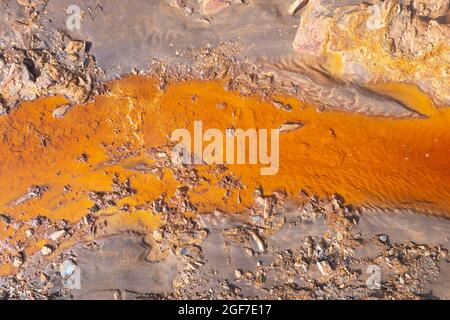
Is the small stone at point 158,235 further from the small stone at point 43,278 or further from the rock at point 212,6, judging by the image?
the rock at point 212,6

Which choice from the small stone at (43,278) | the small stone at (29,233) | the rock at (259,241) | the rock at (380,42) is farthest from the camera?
the small stone at (29,233)

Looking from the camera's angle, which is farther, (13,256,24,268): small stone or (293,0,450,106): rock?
(13,256,24,268): small stone

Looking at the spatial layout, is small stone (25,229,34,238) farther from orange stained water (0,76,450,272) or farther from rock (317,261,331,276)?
rock (317,261,331,276)

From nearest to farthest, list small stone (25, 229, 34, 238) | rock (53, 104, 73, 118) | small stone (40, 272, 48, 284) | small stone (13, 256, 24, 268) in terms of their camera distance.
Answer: small stone (40, 272, 48, 284) → small stone (13, 256, 24, 268) → small stone (25, 229, 34, 238) → rock (53, 104, 73, 118)

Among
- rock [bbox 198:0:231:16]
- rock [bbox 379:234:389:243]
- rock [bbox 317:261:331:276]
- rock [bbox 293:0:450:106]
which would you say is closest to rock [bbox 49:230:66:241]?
rock [bbox 317:261:331:276]

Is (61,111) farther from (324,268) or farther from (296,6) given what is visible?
(324,268)

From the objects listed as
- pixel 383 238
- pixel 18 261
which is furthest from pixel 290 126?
pixel 18 261

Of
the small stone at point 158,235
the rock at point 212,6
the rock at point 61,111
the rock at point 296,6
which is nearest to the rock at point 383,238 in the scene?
the small stone at point 158,235
